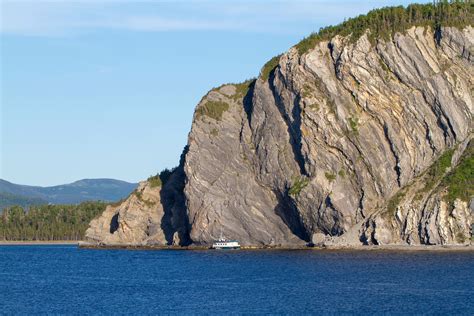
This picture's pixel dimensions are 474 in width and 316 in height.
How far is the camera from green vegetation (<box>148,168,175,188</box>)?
19162 centimetres

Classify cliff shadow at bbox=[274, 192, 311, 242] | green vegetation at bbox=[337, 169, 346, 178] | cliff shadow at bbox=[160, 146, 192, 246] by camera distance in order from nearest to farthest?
1. green vegetation at bbox=[337, 169, 346, 178]
2. cliff shadow at bbox=[274, 192, 311, 242]
3. cliff shadow at bbox=[160, 146, 192, 246]

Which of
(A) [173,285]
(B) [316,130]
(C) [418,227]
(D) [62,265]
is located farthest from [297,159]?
(A) [173,285]

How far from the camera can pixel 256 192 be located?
164 metres

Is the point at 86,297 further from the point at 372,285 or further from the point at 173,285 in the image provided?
the point at 372,285

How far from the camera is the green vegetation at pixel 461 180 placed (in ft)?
468

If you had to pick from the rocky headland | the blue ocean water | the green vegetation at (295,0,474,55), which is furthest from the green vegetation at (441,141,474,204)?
the green vegetation at (295,0,474,55)

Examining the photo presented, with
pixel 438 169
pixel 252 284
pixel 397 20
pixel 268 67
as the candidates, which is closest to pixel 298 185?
pixel 438 169

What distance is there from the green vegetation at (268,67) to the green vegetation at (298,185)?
20440 millimetres

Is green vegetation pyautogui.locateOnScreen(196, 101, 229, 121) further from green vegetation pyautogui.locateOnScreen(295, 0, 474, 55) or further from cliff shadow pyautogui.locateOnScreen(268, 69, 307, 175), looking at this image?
green vegetation pyautogui.locateOnScreen(295, 0, 474, 55)

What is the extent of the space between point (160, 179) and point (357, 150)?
51.2 m

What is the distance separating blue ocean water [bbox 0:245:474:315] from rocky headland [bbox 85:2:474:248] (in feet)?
28.0

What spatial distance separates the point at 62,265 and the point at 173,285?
154ft

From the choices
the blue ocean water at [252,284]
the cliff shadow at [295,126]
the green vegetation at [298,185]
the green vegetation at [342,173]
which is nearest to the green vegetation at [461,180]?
the blue ocean water at [252,284]

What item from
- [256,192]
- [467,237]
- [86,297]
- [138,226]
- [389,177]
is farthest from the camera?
[138,226]
